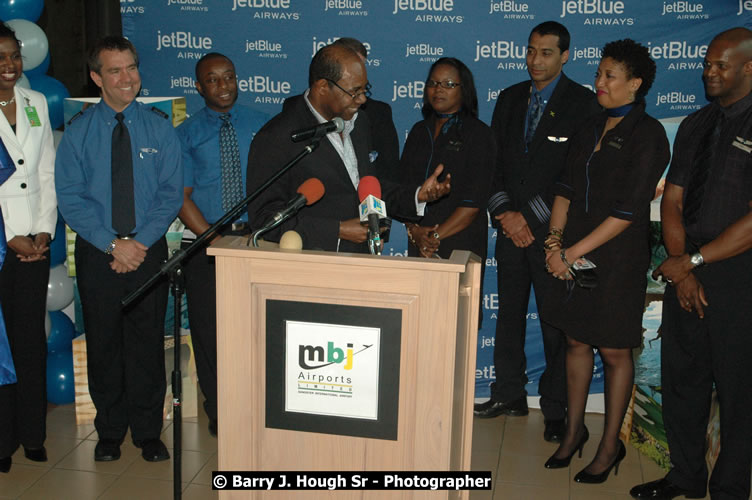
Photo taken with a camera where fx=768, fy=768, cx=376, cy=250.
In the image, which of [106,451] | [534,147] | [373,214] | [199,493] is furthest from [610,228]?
[106,451]

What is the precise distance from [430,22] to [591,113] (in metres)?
1.20

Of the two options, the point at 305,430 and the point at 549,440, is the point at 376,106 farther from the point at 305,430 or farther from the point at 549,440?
the point at 305,430

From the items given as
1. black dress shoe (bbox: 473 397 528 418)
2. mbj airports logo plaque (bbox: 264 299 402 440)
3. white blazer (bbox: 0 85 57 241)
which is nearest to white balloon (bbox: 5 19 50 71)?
white blazer (bbox: 0 85 57 241)

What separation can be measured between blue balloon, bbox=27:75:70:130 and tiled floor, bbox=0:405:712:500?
176 centimetres

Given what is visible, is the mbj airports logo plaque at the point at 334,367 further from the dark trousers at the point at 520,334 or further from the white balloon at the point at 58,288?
the white balloon at the point at 58,288

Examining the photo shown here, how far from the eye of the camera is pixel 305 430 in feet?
7.54

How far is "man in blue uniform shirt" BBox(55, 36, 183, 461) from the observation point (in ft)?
12.3

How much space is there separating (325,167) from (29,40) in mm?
2306

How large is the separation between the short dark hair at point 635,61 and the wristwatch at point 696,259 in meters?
0.75

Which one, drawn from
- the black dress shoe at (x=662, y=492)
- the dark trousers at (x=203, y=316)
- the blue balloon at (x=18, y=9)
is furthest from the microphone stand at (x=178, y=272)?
the blue balloon at (x=18, y=9)

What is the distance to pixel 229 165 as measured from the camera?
4180 mm

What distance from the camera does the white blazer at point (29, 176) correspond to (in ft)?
12.3

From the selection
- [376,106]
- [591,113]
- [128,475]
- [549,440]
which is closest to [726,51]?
[591,113]

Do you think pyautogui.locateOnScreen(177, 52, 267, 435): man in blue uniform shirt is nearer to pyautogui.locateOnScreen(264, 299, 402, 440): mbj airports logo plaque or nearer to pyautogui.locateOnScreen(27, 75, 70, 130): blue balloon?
pyautogui.locateOnScreen(27, 75, 70, 130): blue balloon
